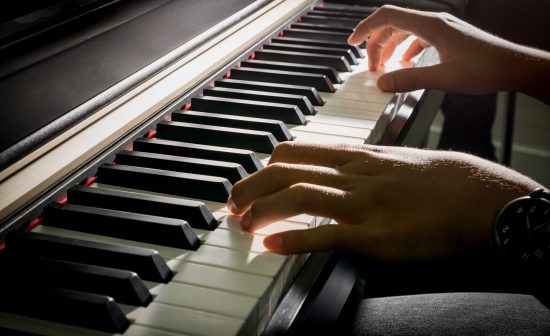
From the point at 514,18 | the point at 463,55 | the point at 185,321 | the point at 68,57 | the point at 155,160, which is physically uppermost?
the point at 68,57

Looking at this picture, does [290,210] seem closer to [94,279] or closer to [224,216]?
[224,216]

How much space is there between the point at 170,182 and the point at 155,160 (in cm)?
9

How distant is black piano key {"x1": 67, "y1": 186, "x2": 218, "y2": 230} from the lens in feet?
3.04

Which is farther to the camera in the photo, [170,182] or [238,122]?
[238,122]

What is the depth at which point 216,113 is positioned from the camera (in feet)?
4.37

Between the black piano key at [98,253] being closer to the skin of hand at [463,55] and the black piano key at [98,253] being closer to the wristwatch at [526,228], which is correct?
the wristwatch at [526,228]

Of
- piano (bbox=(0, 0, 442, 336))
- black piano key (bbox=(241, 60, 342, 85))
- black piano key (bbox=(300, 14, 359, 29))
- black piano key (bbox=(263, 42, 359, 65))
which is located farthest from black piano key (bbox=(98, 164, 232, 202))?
black piano key (bbox=(300, 14, 359, 29))

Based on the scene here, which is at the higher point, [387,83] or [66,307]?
[66,307]

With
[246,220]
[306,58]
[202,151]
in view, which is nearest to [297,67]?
[306,58]

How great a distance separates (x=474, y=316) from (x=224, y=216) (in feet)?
1.52

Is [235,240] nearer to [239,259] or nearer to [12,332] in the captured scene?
[239,259]

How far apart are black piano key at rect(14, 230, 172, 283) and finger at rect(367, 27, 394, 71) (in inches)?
40.4

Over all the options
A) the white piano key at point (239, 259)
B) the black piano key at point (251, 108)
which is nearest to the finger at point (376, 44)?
the black piano key at point (251, 108)

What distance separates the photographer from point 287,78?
1517mm
